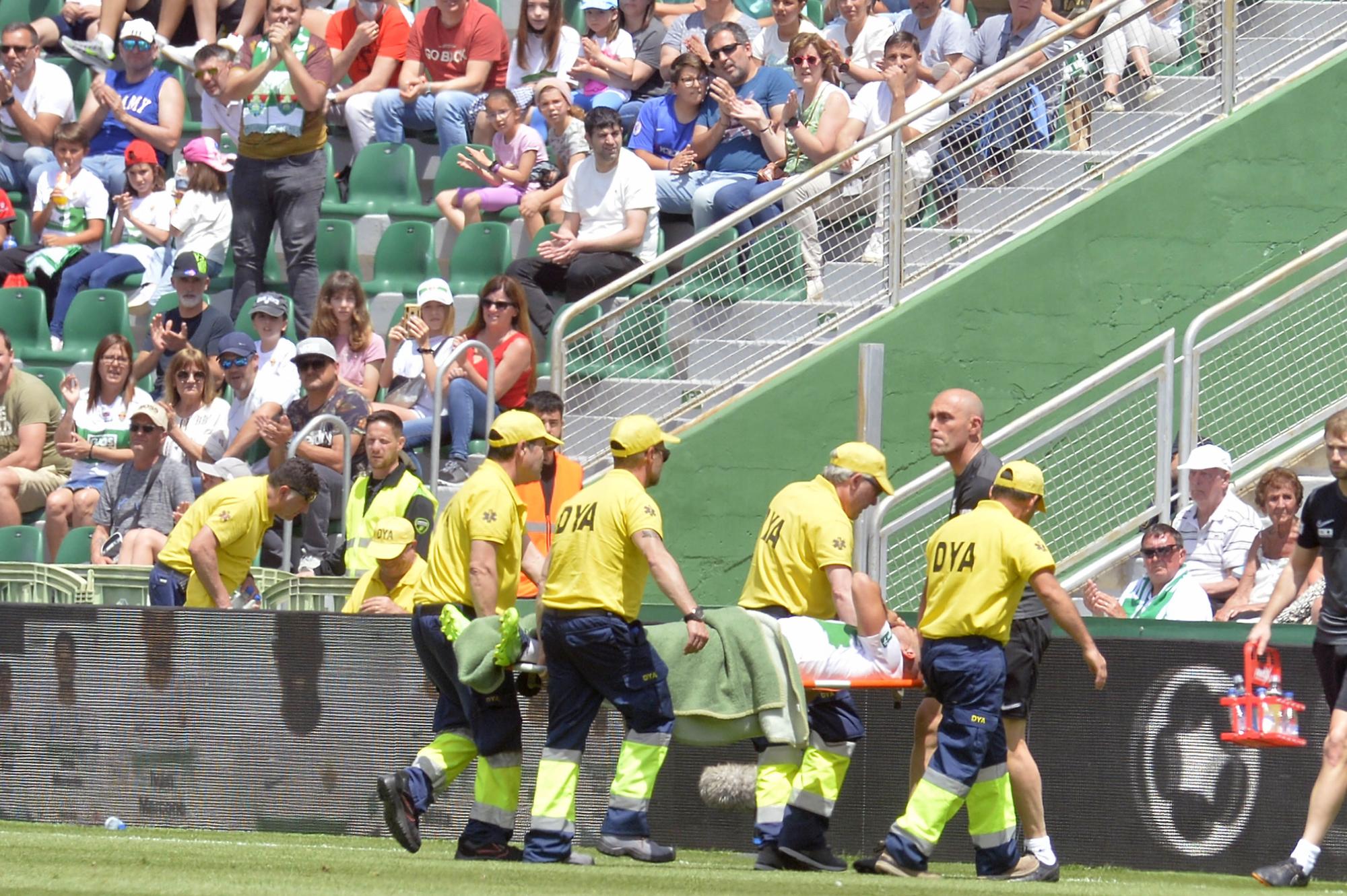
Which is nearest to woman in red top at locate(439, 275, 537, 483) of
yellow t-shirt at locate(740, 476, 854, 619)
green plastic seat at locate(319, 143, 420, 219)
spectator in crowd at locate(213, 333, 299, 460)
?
spectator in crowd at locate(213, 333, 299, 460)

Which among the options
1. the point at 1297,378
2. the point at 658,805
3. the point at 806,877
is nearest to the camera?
the point at 806,877

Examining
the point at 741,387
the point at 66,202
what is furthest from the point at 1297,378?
the point at 66,202

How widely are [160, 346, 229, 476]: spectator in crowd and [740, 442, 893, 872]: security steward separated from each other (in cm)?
553

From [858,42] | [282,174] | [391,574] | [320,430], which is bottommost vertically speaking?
[391,574]

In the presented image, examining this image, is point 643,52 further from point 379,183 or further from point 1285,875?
point 1285,875

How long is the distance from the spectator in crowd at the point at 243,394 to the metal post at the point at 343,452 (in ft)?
3.09

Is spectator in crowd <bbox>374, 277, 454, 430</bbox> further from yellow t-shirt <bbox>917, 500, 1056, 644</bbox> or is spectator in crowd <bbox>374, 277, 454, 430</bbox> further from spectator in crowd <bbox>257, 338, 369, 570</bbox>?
yellow t-shirt <bbox>917, 500, 1056, 644</bbox>

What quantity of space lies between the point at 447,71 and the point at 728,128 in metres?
2.80

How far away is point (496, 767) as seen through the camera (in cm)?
902

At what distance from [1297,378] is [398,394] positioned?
539 cm

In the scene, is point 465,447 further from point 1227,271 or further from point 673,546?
point 1227,271

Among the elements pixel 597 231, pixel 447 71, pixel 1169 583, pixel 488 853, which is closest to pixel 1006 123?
pixel 597 231

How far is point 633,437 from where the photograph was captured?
9070 mm

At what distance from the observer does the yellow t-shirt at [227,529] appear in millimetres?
10984
